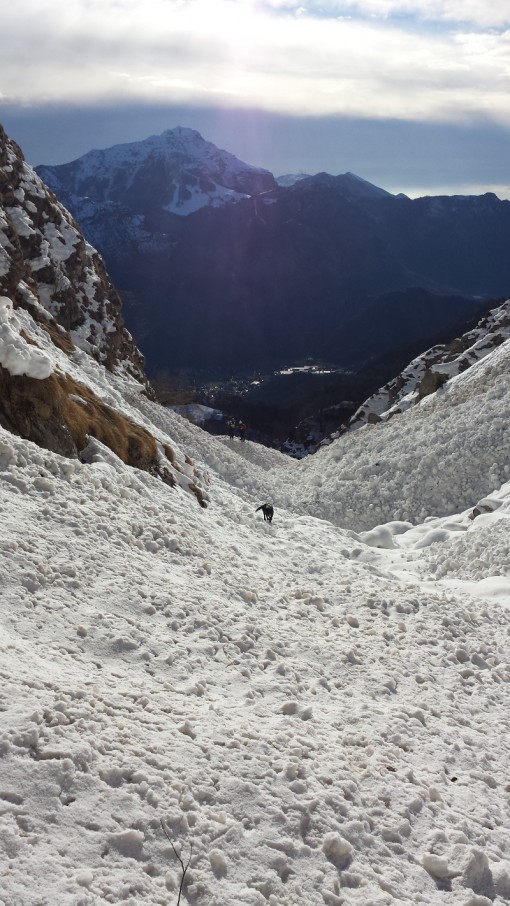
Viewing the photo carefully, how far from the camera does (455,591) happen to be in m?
16.7

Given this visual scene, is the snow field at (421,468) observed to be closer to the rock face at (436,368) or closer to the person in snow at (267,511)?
the person in snow at (267,511)

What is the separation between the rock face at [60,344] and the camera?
16266mm

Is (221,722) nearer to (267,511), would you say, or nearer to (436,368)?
(267,511)

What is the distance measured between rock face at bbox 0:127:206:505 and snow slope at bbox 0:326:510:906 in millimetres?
1958

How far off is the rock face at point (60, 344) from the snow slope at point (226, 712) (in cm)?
196

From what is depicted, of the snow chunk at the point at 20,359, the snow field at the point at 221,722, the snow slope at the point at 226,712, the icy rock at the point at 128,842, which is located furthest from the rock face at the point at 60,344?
the icy rock at the point at 128,842

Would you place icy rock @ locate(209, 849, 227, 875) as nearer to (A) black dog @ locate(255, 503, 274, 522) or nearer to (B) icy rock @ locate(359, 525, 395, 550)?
(A) black dog @ locate(255, 503, 274, 522)

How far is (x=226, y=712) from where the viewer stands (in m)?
8.46

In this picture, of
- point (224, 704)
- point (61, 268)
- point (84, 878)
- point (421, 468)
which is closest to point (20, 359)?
point (224, 704)

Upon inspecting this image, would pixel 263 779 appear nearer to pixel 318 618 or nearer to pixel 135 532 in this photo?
pixel 318 618

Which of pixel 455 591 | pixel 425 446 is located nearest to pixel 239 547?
pixel 455 591

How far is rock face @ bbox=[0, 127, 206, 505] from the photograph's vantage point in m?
16.3

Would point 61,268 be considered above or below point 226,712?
above

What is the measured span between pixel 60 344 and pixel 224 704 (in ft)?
96.3
